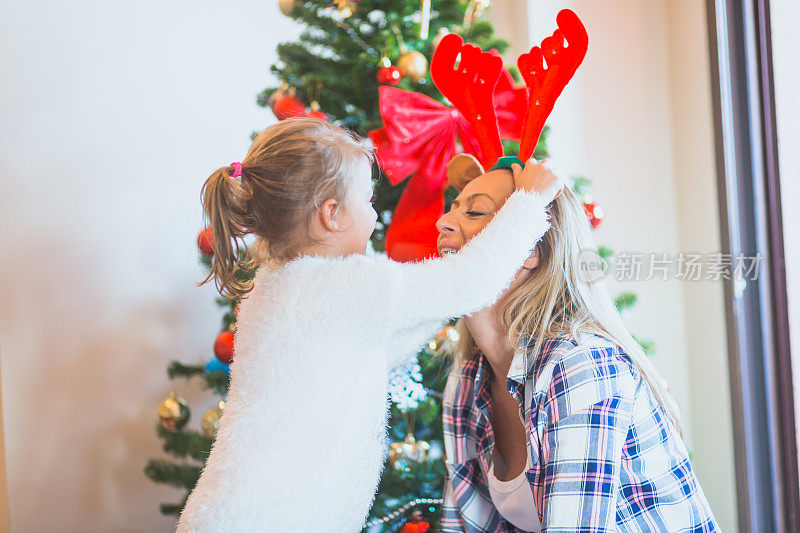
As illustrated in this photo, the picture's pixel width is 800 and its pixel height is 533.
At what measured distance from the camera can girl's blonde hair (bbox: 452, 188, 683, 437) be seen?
114 cm

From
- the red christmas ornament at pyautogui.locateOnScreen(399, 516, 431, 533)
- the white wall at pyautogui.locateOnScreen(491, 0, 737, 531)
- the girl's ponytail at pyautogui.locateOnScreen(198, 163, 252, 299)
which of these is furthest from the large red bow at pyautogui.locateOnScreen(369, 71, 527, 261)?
the white wall at pyautogui.locateOnScreen(491, 0, 737, 531)

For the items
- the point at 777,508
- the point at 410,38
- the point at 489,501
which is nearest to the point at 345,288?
the point at 489,501

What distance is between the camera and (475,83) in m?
1.31

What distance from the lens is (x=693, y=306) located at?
2.08m

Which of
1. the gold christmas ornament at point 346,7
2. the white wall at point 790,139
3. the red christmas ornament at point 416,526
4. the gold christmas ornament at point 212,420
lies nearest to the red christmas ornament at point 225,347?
the gold christmas ornament at point 212,420

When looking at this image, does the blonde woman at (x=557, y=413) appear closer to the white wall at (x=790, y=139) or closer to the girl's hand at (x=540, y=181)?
the girl's hand at (x=540, y=181)

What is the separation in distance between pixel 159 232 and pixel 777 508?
6.61ft

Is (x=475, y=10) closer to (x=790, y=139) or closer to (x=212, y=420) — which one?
(x=790, y=139)

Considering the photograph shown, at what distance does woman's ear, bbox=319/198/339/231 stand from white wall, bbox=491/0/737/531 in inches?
49.3

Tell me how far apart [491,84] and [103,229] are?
147cm

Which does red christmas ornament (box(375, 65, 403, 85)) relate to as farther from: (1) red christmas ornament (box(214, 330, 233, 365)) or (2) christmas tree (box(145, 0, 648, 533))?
(1) red christmas ornament (box(214, 330, 233, 365))

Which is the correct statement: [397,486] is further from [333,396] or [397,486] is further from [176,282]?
[176,282]

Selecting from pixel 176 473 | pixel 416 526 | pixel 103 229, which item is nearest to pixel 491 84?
pixel 416 526

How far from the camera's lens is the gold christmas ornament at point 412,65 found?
145 centimetres
